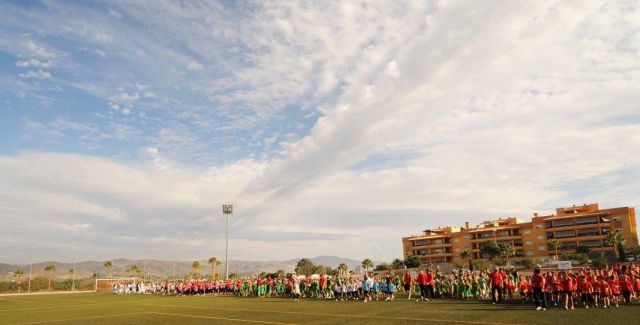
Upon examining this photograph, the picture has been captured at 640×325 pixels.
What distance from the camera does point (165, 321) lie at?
1822 centimetres

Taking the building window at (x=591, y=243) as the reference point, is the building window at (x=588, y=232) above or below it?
above

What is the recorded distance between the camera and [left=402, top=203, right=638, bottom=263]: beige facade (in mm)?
78438

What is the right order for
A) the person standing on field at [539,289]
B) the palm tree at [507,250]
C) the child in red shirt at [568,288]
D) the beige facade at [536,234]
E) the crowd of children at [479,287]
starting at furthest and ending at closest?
the palm tree at [507,250] → the beige facade at [536,234] → the crowd of children at [479,287] → the person standing on field at [539,289] → the child in red shirt at [568,288]

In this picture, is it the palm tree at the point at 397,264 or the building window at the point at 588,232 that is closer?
the building window at the point at 588,232

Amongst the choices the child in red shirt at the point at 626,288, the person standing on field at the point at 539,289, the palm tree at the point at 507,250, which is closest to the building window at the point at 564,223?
the palm tree at the point at 507,250

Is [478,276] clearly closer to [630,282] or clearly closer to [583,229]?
[630,282]

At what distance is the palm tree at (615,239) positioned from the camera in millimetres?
72000

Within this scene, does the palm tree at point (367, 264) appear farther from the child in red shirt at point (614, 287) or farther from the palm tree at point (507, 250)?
the child in red shirt at point (614, 287)

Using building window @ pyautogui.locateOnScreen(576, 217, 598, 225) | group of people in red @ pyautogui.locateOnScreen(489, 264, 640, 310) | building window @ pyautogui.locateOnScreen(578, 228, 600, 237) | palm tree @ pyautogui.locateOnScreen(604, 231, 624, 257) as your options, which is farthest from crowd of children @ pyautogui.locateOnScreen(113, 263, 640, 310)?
building window @ pyautogui.locateOnScreen(576, 217, 598, 225)

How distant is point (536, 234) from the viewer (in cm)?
8850

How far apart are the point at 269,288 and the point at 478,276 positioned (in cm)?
1759

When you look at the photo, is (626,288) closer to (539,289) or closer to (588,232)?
(539,289)

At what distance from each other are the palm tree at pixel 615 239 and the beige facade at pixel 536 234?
1.65m

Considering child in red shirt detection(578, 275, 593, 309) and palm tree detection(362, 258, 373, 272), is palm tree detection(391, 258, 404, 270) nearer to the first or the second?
palm tree detection(362, 258, 373, 272)
